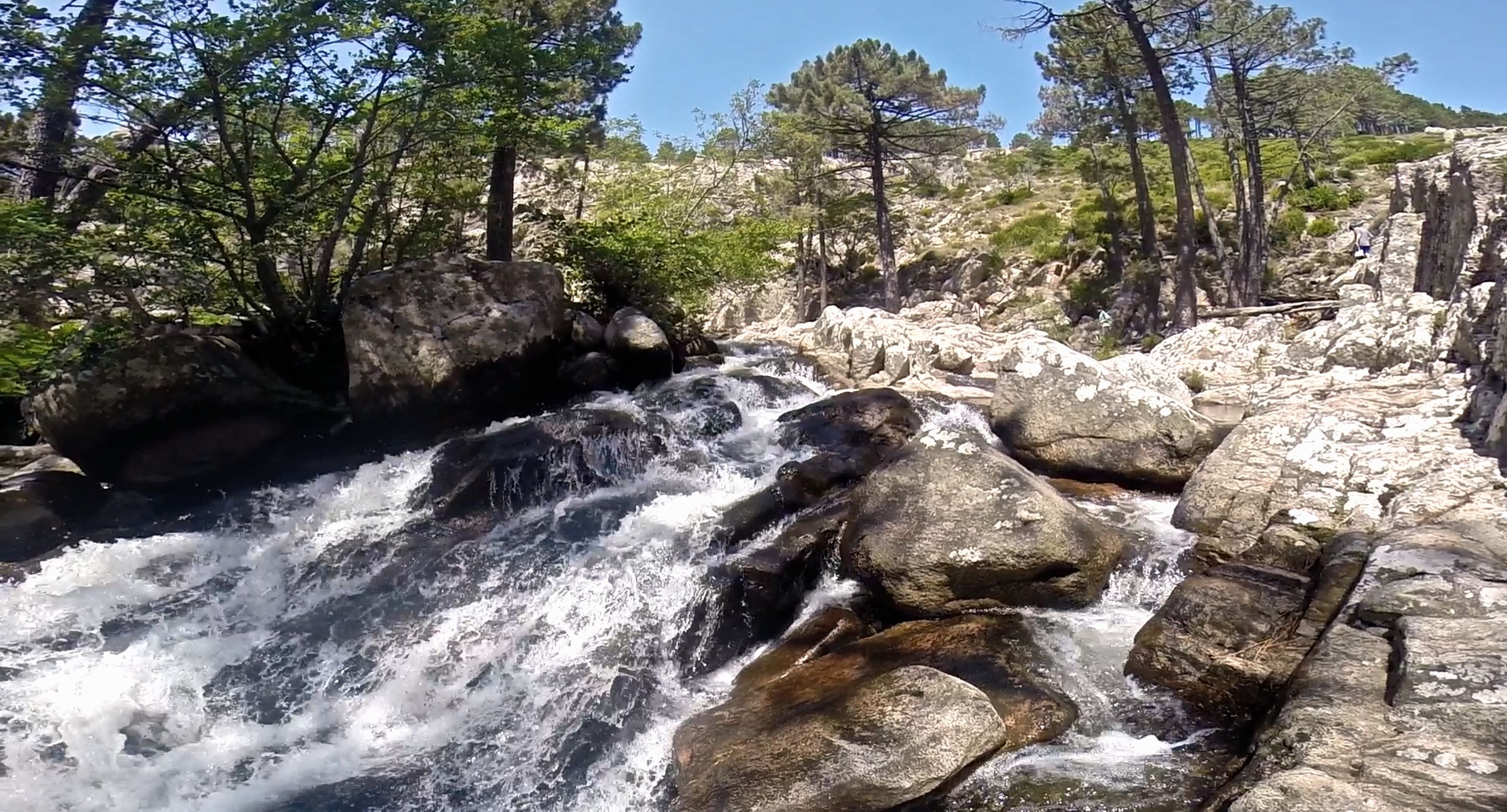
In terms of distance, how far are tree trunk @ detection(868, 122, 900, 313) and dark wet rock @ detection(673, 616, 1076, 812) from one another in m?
21.3

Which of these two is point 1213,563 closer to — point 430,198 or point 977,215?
point 430,198

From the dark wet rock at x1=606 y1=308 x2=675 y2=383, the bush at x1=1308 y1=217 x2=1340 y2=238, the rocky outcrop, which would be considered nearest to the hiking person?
A: the bush at x1=1308 y1=217 x2=1340 y2=238

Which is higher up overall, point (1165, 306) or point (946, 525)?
point (1165, 306)

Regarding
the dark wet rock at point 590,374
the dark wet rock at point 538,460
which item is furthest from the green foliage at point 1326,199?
the dark wet rock at point 538,460

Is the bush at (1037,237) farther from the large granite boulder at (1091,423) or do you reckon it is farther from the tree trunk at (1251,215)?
the large granite boulder at (1091,423)

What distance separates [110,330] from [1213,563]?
43.4 feet

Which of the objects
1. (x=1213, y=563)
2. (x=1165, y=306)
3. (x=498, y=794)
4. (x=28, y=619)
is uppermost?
(x=1165, y=306)

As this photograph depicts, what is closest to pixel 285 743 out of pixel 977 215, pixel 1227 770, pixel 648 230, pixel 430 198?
pixel 1227 770

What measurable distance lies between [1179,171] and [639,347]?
1237 centimetres

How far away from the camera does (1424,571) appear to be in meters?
5.40

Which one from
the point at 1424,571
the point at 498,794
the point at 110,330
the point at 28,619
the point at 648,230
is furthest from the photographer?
the point at 648,230

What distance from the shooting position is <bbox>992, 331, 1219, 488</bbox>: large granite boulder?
9.86 m

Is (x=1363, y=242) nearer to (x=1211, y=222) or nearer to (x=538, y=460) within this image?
(x=1211, y=222)

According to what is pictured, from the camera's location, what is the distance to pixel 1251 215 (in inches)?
864
